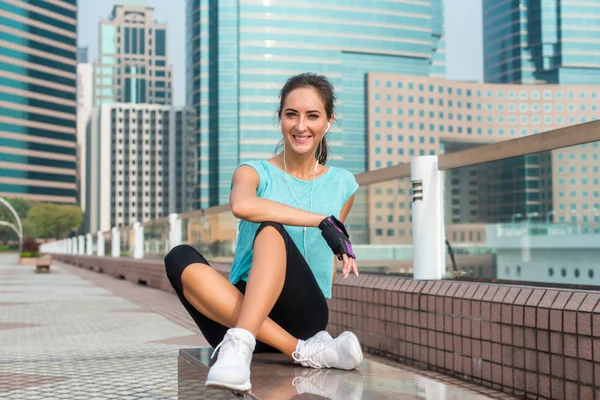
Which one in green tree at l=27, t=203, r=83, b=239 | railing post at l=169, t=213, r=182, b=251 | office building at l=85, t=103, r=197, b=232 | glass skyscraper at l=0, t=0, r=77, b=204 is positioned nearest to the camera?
railing post at l=169, t=213, r=182, b=251

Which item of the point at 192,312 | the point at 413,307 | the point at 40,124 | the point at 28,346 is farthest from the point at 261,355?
the point at 40,124

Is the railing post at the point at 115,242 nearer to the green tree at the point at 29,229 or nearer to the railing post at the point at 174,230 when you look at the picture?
the railing post at the point at 174,230

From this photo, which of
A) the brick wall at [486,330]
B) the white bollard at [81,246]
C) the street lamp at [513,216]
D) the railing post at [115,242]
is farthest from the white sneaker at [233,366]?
the white bollard at [81,246]

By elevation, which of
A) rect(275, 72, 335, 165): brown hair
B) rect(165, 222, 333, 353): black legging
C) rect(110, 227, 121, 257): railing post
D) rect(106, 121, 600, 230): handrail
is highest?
rect(275, 72, 335, 165): brown hair

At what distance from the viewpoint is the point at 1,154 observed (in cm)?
12519

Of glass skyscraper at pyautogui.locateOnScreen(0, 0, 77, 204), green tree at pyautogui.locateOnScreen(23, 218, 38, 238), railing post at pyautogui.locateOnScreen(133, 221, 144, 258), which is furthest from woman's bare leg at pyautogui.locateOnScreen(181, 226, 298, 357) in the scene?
glass skyscraper at pyautogui.locateOnScreen(0, 0, 77, 204)

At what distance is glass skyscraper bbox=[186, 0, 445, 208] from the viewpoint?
375 feet

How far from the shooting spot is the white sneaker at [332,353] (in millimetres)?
2865

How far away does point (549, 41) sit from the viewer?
5546 inches

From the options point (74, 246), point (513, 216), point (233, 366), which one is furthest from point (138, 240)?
point (74, 246)

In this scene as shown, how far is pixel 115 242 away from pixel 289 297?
23.0m

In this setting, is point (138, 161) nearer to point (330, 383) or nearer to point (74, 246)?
point (74, 246)

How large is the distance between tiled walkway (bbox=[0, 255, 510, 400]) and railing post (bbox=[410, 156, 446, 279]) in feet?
6.40

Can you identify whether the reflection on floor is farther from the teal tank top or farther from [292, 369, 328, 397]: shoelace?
the teal tank top
